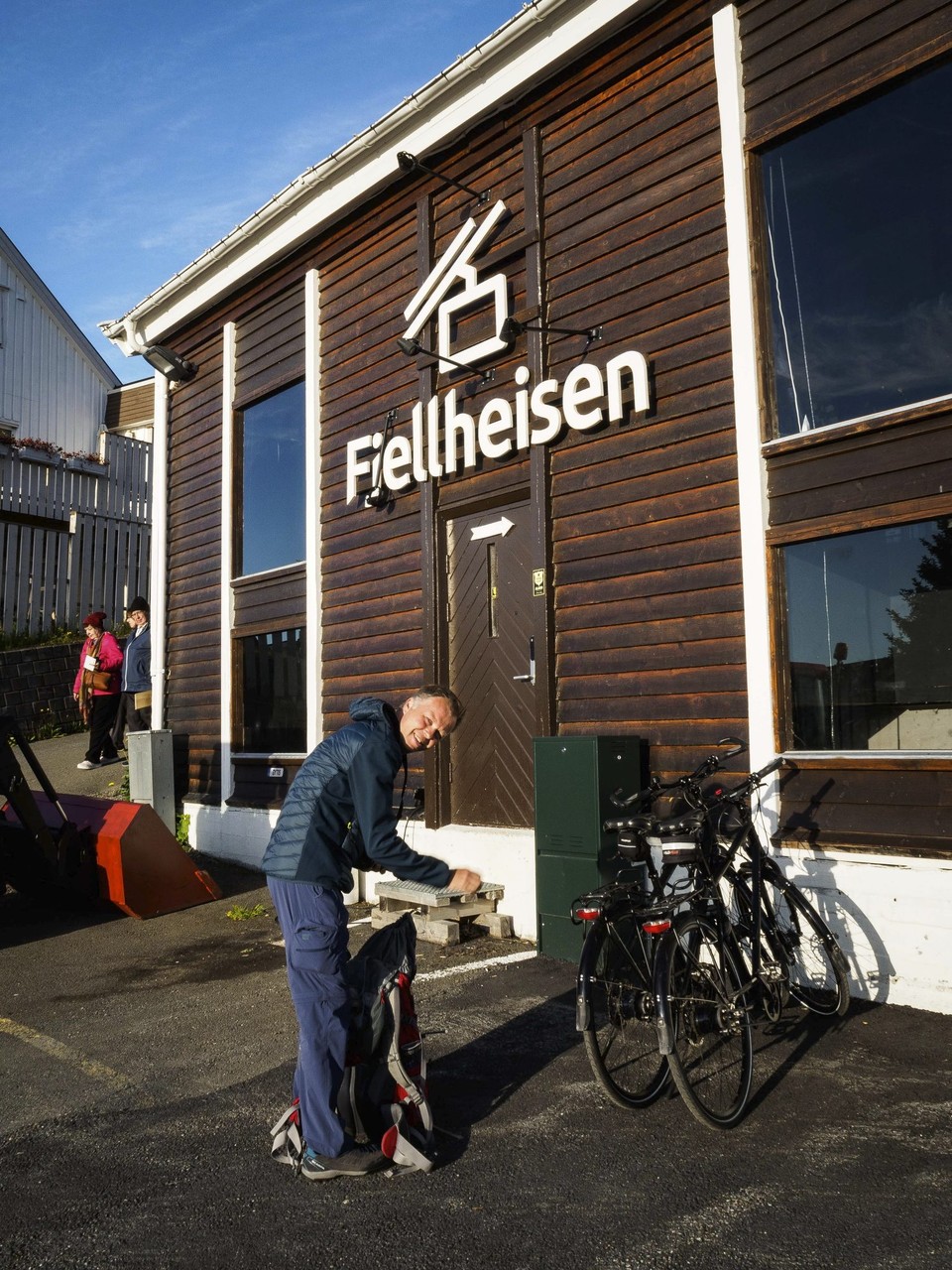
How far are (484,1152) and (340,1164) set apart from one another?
569 millimetres

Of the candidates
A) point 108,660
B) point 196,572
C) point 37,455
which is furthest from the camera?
point 37,455

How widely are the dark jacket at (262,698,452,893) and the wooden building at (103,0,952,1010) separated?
321 centimetres

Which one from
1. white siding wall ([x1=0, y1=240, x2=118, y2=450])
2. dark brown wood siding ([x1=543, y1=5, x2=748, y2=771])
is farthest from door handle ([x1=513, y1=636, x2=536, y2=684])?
white siding wall ([x1=0, y1=240, x2=118, y2=450])

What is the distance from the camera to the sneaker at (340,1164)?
3898mm

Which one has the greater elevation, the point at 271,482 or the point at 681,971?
the point at 271,482

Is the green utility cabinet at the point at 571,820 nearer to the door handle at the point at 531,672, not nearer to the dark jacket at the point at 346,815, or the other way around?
the door handle at the point at 531,672

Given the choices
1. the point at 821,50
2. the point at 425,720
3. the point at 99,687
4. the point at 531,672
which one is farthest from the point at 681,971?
the point at 99,687

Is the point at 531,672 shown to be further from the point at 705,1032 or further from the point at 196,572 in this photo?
the point at 196,572

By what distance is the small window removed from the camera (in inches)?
439

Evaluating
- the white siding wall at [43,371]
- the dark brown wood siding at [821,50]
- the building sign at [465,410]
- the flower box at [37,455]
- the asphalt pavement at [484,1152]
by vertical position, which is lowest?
the asphalt pavement at [484,1152]

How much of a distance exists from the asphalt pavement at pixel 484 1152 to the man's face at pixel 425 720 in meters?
1.57

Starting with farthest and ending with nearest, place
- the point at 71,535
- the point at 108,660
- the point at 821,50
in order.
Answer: the point at 71,535, the point at 108,660, the point at 821,50

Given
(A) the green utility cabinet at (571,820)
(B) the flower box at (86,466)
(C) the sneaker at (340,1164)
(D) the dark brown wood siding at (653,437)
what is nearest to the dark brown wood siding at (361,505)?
(D) the dark brown wood siding at (653,437)

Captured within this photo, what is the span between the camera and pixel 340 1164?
3920 mm
